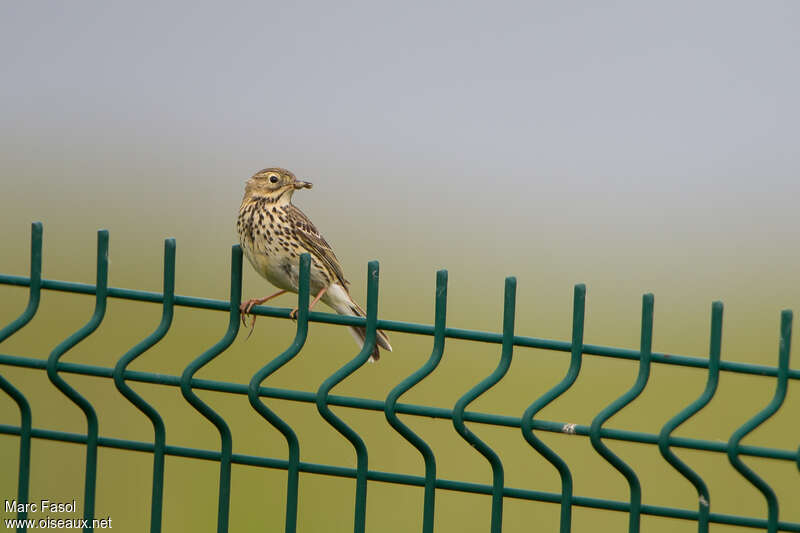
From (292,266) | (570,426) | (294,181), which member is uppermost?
(294,181)

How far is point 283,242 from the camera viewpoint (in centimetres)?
774

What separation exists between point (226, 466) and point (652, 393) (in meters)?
9.87

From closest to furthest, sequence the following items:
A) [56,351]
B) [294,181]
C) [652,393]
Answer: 1. [56,351]
2. [294,181]
3. [652,393]

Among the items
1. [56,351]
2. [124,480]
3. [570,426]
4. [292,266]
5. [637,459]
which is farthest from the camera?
[637,459]

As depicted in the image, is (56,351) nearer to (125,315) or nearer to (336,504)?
(336,504)

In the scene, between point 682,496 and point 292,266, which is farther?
point 682,496

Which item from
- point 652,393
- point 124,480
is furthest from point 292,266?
point 652,393

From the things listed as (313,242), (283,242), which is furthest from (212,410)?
(313,242)

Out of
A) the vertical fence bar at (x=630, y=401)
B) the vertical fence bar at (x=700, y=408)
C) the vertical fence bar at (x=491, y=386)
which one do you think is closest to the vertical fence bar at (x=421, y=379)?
the vertical fence bar at (x=491, y=386)

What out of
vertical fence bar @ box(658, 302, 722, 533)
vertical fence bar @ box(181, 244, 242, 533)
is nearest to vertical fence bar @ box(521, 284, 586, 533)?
vertical fence bar @ box(658, 302, 722, 533)

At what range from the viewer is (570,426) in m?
4.67

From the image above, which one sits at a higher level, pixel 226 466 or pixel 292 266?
pixel 292 266

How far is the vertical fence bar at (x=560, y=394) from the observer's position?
14.9 ft

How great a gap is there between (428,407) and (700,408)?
0.98m
